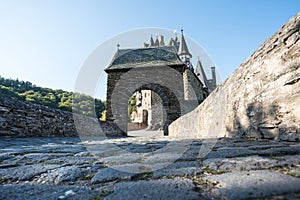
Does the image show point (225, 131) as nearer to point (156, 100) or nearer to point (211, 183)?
point (211, 183)

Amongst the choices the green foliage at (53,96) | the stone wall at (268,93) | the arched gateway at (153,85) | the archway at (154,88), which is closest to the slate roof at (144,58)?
the arched gateway at (153,85)

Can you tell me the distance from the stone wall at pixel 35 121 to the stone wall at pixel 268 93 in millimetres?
5095

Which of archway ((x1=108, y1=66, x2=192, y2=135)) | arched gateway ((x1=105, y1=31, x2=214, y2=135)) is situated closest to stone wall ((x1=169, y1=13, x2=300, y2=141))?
arched gateway ((x1=105, y1=31, x2=214, y2=135))

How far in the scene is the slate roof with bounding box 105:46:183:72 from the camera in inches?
547

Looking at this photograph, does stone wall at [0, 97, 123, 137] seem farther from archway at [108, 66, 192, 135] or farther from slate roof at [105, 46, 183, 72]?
slate roof at [105, 46, 183, 72]

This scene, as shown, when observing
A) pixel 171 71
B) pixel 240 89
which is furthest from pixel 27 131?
pixel 171 71

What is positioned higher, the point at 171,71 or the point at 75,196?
the point at 171,71

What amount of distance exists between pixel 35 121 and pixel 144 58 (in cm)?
1076

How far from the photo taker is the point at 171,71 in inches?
528

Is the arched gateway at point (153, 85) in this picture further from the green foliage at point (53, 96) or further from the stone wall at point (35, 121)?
the green foliage at point (53, 96)

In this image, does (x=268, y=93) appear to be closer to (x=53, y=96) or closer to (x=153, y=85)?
(x=153, y=85)

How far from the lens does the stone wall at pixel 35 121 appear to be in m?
4.62

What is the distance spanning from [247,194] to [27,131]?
19.3 ft

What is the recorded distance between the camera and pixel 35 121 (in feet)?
17.7
